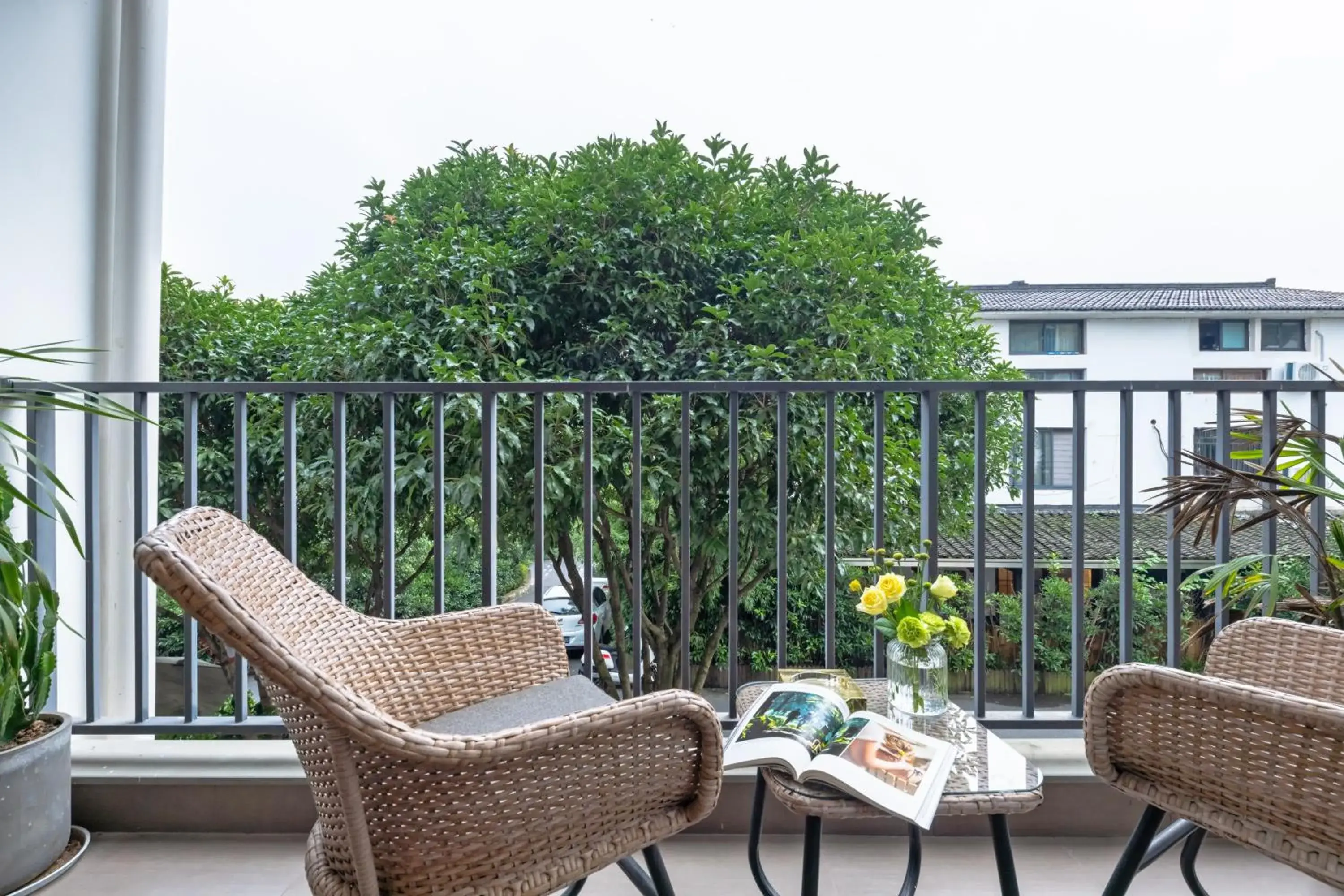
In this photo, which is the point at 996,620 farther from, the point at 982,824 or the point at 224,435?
the point at 224,435

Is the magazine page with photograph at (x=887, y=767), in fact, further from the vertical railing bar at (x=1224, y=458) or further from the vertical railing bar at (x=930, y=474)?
the vertical railing bar at (x=1224, y=458)

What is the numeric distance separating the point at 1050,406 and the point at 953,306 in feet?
2.91

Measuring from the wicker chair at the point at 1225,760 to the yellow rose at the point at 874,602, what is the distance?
285mm

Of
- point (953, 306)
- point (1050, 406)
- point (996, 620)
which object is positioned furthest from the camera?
point (996, 620)

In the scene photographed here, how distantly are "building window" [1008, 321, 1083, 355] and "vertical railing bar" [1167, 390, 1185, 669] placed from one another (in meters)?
3.47

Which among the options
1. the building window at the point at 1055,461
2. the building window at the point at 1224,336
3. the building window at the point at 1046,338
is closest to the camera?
the building window at the point at 1055,461

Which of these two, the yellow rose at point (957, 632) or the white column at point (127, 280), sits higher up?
the white column at point (127, 280)

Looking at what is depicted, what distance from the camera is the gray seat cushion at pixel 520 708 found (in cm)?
112

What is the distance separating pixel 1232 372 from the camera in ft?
13.2

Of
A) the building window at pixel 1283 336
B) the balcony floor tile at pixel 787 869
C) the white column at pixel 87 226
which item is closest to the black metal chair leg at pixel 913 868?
the balcony floor tile at pixel 787 869

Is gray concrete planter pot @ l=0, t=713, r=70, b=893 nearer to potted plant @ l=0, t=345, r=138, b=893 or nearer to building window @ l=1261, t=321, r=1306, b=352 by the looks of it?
potted plant @ l=0, t=345, r=138, b=893

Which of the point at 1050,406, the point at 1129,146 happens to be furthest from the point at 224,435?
the point at 1129,146

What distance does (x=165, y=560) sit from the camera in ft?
2.37

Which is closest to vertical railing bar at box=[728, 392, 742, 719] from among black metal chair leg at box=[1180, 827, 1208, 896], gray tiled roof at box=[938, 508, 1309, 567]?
gray tiled roof at box=[938, 508, 1309, 567]
